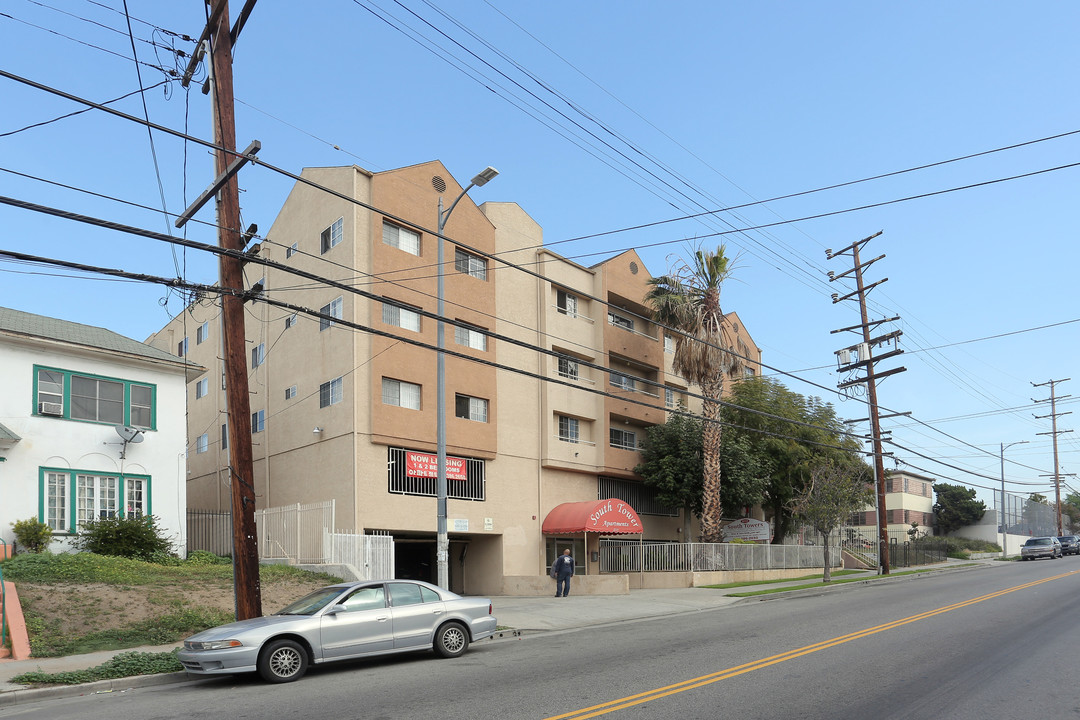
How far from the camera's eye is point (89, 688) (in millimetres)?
11438

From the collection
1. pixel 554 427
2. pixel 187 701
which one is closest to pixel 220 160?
pixel 187 701

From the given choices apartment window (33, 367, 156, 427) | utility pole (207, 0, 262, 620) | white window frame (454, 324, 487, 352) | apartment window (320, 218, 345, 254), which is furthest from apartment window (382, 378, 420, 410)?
utility pole (207, 0, 262, 620)

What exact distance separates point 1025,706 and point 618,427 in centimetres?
2823

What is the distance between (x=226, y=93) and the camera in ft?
46.2

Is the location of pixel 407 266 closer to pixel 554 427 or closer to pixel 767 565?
pixel 554 427

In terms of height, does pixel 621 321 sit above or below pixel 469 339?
above

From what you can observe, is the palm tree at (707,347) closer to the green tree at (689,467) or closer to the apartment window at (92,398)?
the green tree at (689,467)

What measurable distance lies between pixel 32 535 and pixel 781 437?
90.9 feet

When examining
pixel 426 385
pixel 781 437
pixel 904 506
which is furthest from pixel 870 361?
pixel 904 506

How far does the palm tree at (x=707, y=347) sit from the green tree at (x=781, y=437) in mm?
3307

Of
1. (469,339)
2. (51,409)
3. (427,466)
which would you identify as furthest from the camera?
(469,339)

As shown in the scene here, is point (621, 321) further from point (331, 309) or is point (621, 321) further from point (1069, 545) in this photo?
point (1069, 545)

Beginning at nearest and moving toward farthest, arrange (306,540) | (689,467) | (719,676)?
(719,676) → (306,540) → (689,467)

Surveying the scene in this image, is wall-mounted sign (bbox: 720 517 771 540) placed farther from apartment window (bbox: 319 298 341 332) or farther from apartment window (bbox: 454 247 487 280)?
apartment window (bbox: 319 298 341 332)
